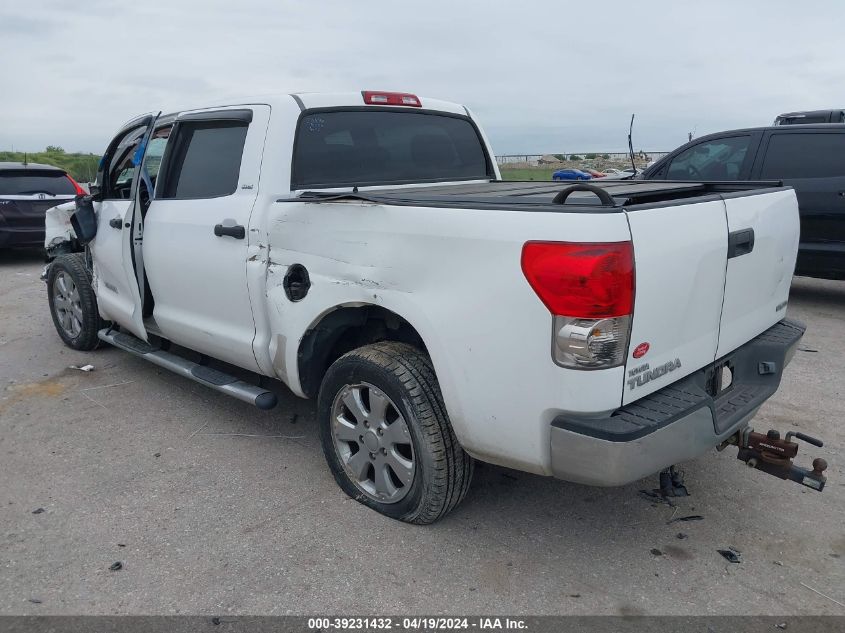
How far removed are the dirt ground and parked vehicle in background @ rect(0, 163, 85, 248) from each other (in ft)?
22.8

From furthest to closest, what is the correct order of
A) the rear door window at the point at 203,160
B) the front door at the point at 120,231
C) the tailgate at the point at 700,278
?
the front door at the point at 120,231 < the rear door window at the point at 203,160 < the tailgate at the point at 700,278

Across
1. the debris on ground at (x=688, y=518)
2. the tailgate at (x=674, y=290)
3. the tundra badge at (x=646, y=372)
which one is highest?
the tailgate at (x=674, y=290)

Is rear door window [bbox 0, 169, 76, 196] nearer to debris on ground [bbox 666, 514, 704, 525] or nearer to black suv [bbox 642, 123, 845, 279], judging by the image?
black suv [bbox 642, 123, 845, 279]

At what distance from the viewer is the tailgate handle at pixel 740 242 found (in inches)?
109

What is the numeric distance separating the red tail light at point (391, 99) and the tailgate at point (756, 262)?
6.99 feet

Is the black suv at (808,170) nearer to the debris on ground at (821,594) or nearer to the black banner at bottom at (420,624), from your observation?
the debris on ground at (821,594)

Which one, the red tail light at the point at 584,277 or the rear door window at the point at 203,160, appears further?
the rear door window at the point at 203,160

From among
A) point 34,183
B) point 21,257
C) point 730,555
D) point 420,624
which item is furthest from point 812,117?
point 21,257

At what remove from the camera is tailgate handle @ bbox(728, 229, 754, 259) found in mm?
2760

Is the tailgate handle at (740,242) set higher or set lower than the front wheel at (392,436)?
higher

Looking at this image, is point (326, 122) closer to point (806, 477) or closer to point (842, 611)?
point (806, 477)

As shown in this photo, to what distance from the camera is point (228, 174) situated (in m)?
3.84

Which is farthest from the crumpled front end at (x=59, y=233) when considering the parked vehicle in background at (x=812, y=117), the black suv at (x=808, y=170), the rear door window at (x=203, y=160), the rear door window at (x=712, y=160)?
the parked vehicle in background at (x=812, y=117)

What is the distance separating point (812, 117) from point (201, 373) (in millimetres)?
9904
